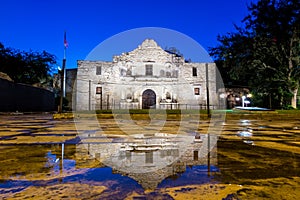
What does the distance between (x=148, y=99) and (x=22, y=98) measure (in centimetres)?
1311

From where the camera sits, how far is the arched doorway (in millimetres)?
24344

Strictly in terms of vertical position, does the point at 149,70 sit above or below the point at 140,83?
above

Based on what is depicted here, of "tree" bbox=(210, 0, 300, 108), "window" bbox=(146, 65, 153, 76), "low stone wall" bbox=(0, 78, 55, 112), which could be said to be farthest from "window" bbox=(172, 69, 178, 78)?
"low stone wall" bbox=(0, 78, 55, 112)

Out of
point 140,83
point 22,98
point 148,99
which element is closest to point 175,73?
point 140,83

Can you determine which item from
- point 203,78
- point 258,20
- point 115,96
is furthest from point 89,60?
point 258,20

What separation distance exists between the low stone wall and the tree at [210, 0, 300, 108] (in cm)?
1818

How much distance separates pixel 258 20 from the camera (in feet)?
57.7

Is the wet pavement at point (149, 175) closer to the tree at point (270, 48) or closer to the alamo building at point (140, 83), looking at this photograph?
the tree at point (270, 48)

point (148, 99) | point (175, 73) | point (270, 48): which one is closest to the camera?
point (270, 48)

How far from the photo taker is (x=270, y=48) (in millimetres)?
16078

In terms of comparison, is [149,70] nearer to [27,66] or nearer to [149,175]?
[27,66]

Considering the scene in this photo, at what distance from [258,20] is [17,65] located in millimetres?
27343

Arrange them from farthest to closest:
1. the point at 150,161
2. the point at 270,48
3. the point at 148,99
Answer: the point at 148,99 → the point at 270,48 → the point at 150,161

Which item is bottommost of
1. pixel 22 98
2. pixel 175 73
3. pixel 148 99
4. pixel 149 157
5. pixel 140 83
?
pixel 149 157
